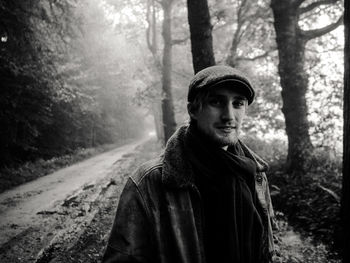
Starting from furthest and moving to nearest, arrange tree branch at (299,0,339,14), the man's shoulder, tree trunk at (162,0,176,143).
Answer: tree trunk at (162,0,176,143) < tree branch at (299,0,339,14) < the man's shoulder

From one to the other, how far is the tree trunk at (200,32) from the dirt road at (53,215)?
4200 millimetres

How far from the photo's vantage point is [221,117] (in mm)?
2020

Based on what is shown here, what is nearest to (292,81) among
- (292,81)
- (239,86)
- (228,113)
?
(292,81)

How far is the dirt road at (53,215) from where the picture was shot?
5145mm

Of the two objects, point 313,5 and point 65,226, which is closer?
point 65,226

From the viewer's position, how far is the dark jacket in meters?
1.75

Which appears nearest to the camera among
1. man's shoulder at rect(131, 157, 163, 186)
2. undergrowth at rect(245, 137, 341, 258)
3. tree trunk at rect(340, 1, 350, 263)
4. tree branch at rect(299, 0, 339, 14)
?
man's shoulder at rect(131, 157, 163, 186)

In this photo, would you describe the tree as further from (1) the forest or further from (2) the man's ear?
(2) the man's ear

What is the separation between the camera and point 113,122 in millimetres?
33062

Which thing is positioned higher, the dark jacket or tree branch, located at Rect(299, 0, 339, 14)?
tree branch, located at Rect(299, 0, 339, 14)

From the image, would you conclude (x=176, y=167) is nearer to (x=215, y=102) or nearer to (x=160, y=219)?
(x=160, y=219)

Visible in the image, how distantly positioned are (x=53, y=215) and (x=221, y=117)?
6455mm

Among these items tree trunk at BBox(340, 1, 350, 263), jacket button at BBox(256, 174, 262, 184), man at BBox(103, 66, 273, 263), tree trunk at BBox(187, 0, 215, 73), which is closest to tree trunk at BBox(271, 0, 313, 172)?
tree trunk at BBox(187, 0, 215, 73)

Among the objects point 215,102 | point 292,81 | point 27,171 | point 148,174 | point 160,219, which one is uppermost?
point 292,81
